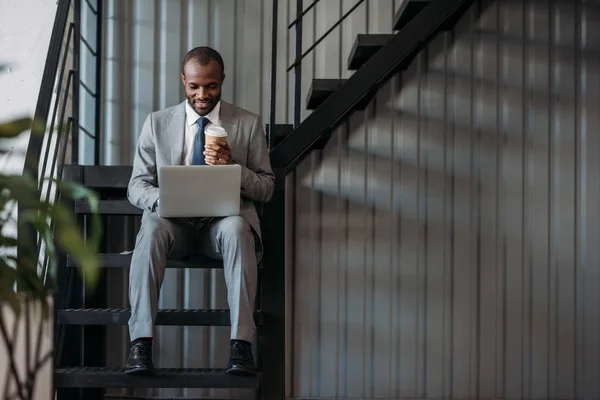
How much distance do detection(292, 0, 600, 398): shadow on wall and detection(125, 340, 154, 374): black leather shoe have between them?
1228 millimetres

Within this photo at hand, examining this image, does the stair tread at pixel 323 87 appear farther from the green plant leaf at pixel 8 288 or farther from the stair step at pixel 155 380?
the green plant leaf at pixel 8 288

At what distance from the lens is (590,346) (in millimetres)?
4176

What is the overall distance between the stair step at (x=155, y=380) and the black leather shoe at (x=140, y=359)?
0.10 ft

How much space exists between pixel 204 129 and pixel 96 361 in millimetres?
1234

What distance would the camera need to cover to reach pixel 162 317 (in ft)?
10.5

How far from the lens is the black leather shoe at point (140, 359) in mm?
2990

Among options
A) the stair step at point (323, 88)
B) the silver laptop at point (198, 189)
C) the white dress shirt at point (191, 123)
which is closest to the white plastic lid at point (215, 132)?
the silver laptop at point (198, 189)

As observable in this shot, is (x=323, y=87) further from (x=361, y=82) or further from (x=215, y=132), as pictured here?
(x=215, y=132)

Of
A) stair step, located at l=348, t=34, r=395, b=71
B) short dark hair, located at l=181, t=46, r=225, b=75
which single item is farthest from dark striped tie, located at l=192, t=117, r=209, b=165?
stair step, located at l=348, t=34, r=395, b=71

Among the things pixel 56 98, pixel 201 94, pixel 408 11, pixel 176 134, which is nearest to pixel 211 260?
pixel 176 134

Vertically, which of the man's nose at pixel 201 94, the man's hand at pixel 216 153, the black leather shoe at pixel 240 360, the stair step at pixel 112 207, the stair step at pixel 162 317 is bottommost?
the black leather shoe at pixel 240 360

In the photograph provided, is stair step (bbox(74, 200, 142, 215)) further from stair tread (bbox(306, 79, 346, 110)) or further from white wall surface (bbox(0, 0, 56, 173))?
stair tread (bbox(306, 79, 346, 110))

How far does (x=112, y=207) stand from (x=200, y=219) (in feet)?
1.27

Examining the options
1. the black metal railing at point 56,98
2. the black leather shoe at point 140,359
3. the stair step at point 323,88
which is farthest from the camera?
the stair step at point 323,88
